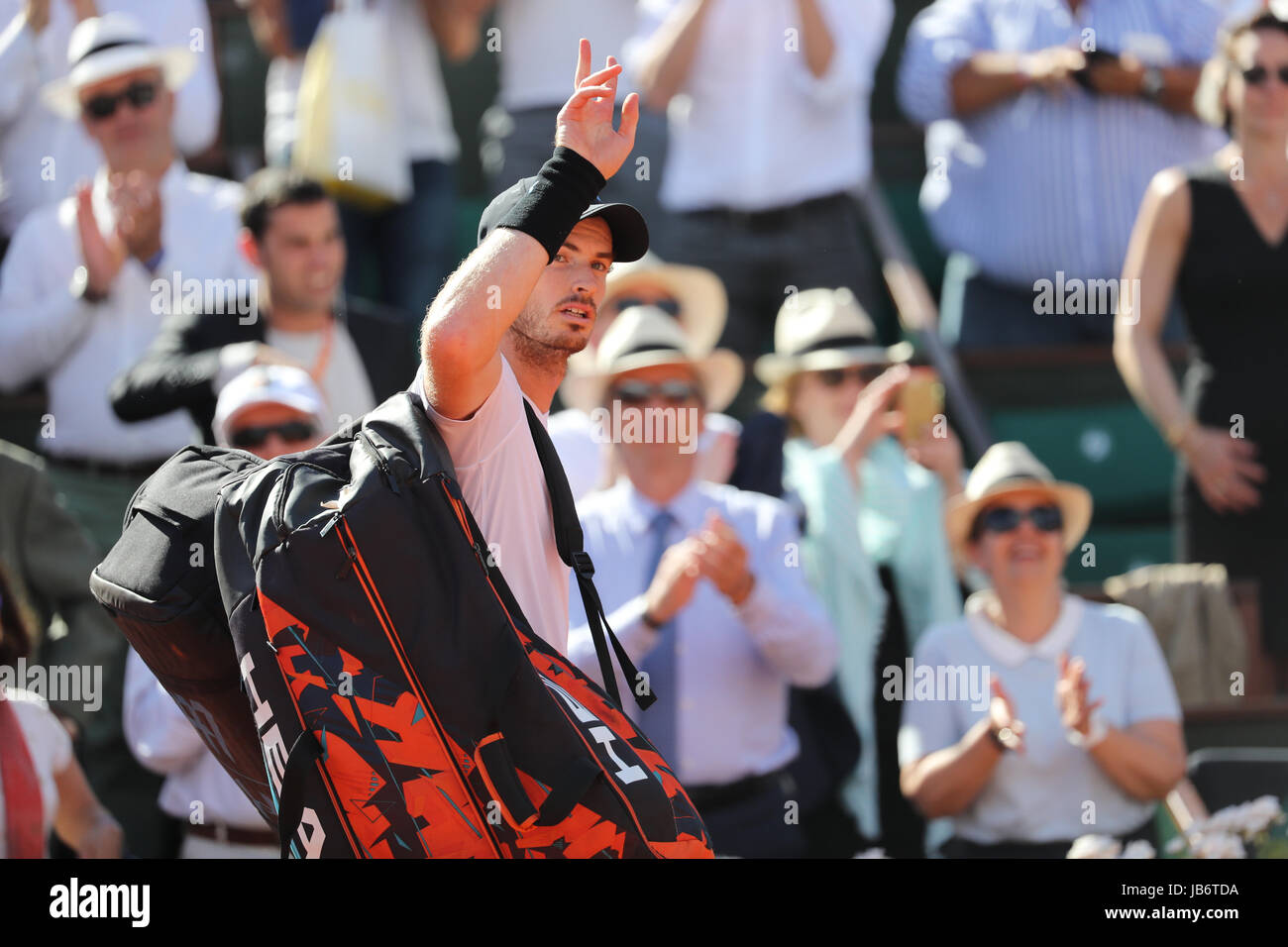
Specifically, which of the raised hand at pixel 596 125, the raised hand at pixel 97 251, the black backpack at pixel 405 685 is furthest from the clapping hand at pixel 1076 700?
the raised hand at pixel 97 251

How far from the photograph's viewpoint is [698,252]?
5.65 m

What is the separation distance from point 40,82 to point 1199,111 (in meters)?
3.61

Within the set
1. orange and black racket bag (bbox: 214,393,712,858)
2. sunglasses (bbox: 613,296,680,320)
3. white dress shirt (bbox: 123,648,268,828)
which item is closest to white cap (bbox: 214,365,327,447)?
white dress shirt (bbox: 123,648,268,828)

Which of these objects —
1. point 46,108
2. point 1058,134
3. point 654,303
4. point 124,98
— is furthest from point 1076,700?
point 46,108

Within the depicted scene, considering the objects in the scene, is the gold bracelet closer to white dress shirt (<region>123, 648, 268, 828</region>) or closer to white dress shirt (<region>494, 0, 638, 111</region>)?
white dress shirt (<region>494, 0, 638, 111</region>)

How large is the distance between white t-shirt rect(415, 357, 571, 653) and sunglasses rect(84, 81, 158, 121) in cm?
305

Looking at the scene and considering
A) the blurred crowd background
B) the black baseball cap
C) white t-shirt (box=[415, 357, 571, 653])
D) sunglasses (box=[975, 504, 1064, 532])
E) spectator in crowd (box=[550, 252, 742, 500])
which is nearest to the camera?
white t-shirt (box=[415, 357, 571, 653])

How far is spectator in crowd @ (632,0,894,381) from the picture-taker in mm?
5633

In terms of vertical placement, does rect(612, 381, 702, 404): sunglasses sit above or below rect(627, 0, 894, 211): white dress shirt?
below

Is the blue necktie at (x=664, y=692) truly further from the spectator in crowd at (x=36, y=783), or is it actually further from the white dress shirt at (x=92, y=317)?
the white dress shirt at (x=92, y=317)

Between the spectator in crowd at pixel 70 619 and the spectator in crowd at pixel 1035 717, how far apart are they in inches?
76.0

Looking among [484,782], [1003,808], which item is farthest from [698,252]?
[484,782]

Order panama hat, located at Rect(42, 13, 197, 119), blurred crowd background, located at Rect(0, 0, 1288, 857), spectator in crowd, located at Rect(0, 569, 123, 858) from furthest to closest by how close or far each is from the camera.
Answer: panama hat, located at Rect(42, 13, 197, 119) → blurred crowd background, located at Rect(0, 0, 1288, 857) → spectator in crowd, located at Rect(0, 569, 123, 858)
